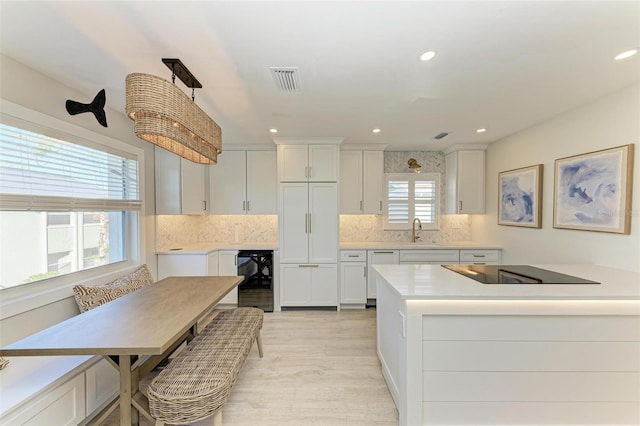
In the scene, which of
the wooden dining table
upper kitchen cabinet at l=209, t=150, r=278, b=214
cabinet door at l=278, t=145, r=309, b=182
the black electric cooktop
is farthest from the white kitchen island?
upper kitchen cabinet at l=209, t=150, r=278, b=214

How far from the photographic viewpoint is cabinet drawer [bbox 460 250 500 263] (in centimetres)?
369

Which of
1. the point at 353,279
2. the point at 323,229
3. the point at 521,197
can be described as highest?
the point at 521,197

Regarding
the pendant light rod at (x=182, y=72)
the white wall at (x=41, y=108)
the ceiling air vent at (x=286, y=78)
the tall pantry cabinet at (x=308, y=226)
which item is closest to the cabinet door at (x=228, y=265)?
the tall pantry cabinet at (x=308, y=226)

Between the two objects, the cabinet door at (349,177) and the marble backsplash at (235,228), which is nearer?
the cabinet door at (349,177)

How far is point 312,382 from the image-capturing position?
7.13 ft

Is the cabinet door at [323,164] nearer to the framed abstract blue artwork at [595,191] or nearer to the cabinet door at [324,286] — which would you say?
the cabinet door at [324,286]

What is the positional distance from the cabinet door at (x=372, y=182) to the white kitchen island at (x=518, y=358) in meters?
2.52

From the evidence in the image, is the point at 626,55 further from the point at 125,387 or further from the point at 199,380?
the point at 125,387

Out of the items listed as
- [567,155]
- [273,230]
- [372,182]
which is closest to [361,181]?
[372,182]

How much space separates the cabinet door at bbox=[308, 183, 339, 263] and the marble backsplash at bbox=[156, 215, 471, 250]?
2.17ft

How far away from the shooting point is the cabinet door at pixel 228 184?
4000 mm

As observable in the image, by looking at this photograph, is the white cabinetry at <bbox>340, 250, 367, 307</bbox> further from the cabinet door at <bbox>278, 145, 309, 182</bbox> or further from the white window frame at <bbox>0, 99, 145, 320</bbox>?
the white window frame at <bbox>0, 99, 145, 320</bbox>

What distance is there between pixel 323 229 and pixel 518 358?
99.9 inches

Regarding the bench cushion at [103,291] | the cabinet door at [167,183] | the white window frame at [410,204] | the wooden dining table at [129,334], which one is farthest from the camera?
the white window frame at [410,204]
